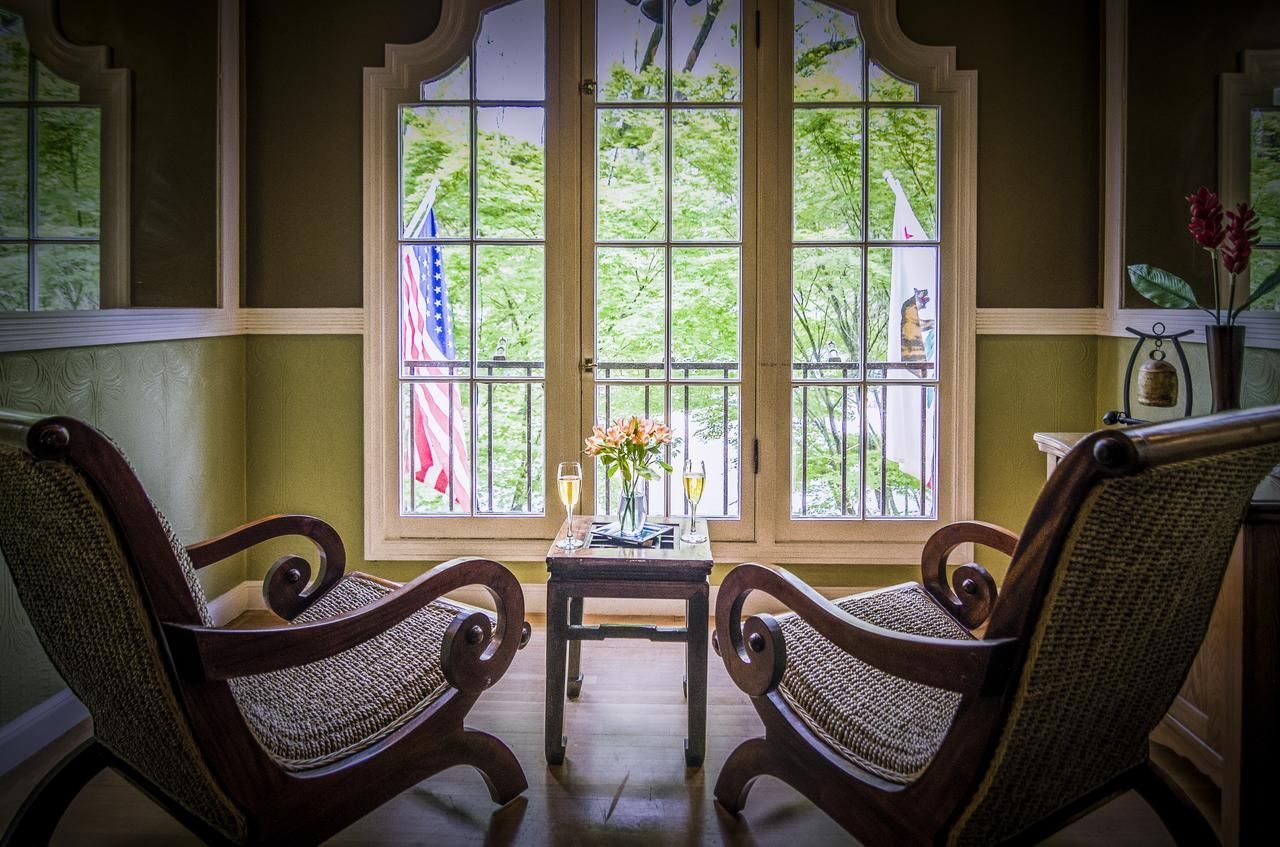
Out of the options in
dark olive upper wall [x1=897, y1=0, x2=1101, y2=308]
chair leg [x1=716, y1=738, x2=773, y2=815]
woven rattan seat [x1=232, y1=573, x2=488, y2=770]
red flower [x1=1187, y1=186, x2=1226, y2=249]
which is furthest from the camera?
dark olive upper wall [x1=897, y1=0, x2=1101, y2=308]

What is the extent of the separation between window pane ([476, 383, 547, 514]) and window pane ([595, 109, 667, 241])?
758mm

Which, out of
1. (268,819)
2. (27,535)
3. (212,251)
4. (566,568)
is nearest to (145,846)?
(268,819)

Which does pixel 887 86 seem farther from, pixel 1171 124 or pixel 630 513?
pixel 630 513

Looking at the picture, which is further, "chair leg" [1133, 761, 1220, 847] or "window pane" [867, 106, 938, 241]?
"window pane" [867, 106, 938, 241]

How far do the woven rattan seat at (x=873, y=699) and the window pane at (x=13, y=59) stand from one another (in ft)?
8.17

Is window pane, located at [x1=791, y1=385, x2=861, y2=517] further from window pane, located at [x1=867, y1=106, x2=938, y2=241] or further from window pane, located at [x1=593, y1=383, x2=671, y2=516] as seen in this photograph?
window pane, located at [x1=867, y1=106, x2=938, y2=241]

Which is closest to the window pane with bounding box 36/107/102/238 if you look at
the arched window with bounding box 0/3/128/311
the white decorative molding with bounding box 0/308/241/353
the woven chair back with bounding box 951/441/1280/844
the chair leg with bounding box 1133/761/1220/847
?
the arched window with bounding box 0/3/128/311

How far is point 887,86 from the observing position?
360 centimetres

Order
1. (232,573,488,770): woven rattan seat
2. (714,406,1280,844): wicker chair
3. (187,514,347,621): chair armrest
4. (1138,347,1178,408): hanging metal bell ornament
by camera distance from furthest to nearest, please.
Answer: (1138,347,1178,408): hanging metal bell ornament < (187,514,347,621): chair armrest < (232,573,488,770): woven rattan seat < (714,406,1280,844): wicker chair

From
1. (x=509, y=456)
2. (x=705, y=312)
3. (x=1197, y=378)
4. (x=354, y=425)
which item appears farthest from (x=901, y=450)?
(x=354, y=425)

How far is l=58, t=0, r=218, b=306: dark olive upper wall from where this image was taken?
321cm

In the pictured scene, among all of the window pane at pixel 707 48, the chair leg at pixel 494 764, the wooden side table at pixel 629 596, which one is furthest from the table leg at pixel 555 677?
the window pane at pixel 707 48

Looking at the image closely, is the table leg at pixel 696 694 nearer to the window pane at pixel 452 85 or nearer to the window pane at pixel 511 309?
the window pane at pixel 511 309

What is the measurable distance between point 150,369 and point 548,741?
1.79m
